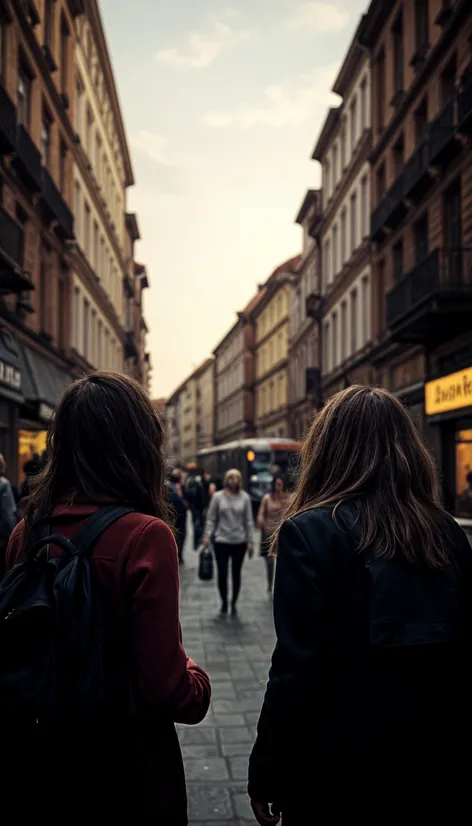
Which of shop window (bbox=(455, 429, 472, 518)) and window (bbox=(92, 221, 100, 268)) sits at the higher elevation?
window (bbox=(92, 221, 100, 268))

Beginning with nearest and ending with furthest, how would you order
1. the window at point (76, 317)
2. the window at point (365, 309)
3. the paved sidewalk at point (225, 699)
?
the paved sidewalk at point (225, 699) < the window at point (76, 317) < the window at point (365, 309)

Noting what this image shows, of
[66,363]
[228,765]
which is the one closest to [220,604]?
[228,765]

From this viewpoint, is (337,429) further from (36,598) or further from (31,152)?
(31,152)

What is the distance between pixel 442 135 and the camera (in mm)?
18719

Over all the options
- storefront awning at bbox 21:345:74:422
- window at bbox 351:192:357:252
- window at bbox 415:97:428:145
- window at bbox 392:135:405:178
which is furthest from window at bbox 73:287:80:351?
window at bbox 415:97:428:145

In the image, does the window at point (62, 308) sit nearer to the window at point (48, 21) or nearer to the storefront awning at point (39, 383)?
the storefront awning at point (39, 383)

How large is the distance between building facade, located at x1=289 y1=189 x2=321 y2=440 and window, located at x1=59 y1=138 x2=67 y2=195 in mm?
15322

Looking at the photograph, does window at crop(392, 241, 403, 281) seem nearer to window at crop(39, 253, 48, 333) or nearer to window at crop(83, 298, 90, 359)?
window at crop(39, 253, 48, 333)

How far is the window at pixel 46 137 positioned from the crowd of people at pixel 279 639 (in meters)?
22.2

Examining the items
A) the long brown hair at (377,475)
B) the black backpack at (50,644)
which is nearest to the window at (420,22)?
the long brown hair at (377,475)

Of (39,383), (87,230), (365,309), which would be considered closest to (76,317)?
(87,230)

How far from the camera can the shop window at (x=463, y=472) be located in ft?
56.1

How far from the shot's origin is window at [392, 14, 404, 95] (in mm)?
24462

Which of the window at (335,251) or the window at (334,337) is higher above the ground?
the window at (335,251)
